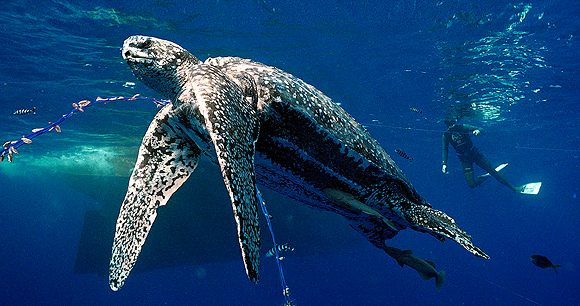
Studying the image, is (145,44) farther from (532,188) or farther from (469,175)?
(469,175)

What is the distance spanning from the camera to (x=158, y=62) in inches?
85.6

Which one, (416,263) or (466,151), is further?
(466,151)

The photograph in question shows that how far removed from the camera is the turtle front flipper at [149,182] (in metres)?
2.13

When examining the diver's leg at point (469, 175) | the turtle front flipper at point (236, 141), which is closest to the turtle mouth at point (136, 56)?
the turtle front flipper at point (236, 141)

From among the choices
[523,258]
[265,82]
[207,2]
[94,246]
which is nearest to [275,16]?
[207,2]

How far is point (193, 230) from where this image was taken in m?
12.9

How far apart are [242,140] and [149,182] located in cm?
121

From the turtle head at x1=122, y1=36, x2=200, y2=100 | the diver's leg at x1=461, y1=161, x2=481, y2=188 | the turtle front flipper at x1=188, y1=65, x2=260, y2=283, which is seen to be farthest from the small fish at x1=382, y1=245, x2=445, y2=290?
the diver's leg at x1=461, y1=161, x2=481, y2=188

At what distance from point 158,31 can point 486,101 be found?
63.5 ft

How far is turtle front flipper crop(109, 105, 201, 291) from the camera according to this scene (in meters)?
2.13

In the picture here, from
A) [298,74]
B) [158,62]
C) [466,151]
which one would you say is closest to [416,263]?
[158,62]

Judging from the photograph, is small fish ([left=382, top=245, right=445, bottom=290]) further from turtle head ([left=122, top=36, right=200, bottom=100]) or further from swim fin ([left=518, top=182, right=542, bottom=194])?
swim fin ([left=518, top=182, right=542, bottom=194])

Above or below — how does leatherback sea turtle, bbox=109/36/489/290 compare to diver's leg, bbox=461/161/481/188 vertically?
below

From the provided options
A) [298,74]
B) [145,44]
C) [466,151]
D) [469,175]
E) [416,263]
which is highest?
[466,151]
